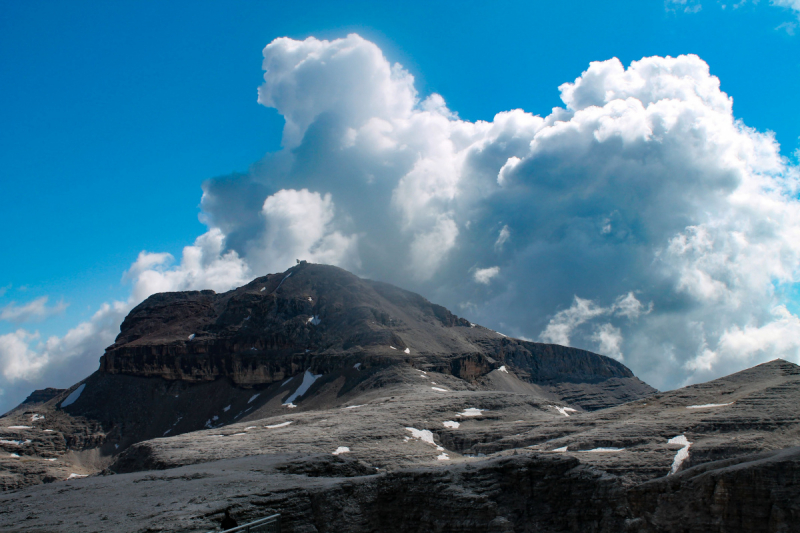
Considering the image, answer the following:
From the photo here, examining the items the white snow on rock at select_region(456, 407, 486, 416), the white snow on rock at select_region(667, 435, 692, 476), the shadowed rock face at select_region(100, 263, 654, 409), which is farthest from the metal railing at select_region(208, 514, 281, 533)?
the shadowed rock face at select_region(100, 263, 654, 409)

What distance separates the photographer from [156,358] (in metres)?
147

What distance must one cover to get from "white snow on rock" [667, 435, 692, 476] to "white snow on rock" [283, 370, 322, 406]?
8883 cm

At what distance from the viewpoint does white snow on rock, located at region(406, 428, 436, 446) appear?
6434 cm

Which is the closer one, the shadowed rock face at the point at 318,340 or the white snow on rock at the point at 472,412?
the white snow on rock at the point at 472,412

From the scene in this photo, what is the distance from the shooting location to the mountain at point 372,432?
16.7 meters

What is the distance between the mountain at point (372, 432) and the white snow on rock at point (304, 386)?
105 centimetres

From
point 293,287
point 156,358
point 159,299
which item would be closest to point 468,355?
point 293,287

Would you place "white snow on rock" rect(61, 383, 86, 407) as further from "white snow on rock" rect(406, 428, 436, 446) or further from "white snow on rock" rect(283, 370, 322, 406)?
"white snow on rock" rect(406, 428, 436, 446)

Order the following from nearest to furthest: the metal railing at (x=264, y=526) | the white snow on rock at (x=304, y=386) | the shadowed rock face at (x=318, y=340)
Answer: the metal railing at (x=264, y=526) < the white snow on rock at (x=304, y=386) < the shadowed rock face at (x=318, y=340)

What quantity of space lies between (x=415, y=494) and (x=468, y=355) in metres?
124

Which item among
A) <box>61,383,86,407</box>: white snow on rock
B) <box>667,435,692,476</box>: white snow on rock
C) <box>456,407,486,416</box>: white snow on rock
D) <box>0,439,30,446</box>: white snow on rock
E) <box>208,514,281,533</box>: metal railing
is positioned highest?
<box>61,383,86,407</box>: white snow on rock

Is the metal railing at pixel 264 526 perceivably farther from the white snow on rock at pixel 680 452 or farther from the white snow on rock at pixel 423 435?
the white snow on rock at pixel 423 435

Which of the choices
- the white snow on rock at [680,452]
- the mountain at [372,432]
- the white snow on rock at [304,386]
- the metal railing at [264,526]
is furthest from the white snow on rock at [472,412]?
the metal railing at [264,526]

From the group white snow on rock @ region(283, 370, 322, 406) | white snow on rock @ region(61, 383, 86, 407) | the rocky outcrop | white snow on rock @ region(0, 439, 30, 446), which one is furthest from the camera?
white snow on rock @ region(61, 383, 86, 407)
